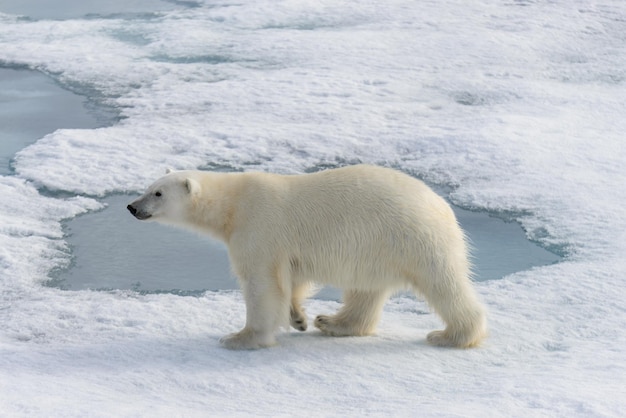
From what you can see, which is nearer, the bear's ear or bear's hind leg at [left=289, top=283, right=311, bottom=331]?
the bear's ear

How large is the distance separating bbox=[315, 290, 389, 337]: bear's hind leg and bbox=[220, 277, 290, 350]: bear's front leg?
33 centimetres

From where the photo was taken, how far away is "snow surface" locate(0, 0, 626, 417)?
140 inches

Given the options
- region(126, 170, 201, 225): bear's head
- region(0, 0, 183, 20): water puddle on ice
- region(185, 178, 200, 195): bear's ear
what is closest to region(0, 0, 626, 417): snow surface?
region(0, 0, 183, 20): water puddle on ice

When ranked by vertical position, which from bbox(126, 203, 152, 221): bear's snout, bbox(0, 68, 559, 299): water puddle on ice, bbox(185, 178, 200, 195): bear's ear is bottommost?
bbox(0, 68, 559, 299): water puddle on ice

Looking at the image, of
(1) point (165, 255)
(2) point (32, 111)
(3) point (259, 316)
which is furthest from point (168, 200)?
(2) point (32, 111)

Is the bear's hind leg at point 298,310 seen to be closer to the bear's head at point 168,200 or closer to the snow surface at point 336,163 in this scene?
the snow surface at point 336,163

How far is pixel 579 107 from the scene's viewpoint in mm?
8078

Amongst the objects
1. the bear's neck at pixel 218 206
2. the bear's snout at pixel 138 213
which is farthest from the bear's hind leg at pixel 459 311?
the bear's snout at pixel 138 213

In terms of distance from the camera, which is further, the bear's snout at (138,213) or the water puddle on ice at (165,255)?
the water puddle on ice at (165,255)

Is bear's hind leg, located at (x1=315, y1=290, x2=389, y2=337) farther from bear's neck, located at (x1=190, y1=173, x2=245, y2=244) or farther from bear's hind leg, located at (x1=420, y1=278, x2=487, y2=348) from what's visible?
bear's neck, located at (x1=190, y1=173, x2=245, y2=244)

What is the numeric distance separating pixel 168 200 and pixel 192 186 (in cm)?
14

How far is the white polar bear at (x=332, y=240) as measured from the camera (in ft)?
13.0

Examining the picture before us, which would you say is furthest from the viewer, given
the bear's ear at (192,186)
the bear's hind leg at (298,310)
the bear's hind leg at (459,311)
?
the bear's hind leg at (298,310)

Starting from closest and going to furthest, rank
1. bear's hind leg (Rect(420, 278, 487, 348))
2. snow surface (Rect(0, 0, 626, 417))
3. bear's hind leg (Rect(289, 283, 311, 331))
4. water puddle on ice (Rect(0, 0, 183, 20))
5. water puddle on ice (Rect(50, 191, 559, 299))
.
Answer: snow surface (Rect(0, 0, 626, 417)), bear's hind leg (Rect(420, 278, 487, 348)), bear's hind leg (Rect(289, 283, 311, 331)), water puddle on ice (Rect(50, 191, 559, 299)), water puddle on ice (Rect(0, 0, 183, 20))
